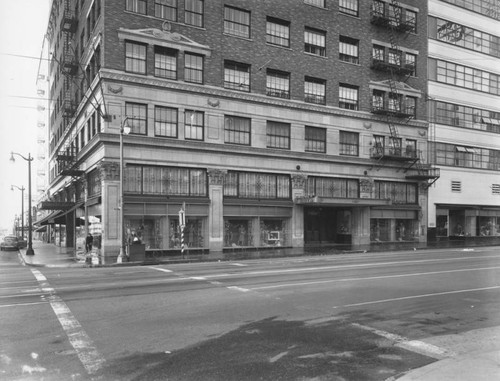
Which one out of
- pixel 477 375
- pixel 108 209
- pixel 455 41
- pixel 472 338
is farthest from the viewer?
pixel 455 41

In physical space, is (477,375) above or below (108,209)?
below

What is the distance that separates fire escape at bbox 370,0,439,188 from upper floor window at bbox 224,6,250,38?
12.7 metres

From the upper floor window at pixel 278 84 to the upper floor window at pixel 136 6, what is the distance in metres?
10.1

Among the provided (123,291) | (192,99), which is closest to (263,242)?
(192,99)

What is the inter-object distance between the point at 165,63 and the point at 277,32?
986cm

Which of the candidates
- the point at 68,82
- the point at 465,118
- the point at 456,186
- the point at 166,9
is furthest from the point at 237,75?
the point at 465,118

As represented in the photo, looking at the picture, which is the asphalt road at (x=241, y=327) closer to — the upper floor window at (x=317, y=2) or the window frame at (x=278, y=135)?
the window frame at (x=278, y=135)

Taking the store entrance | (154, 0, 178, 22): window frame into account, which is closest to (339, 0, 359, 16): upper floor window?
(154, 0, 178, 22): window frame

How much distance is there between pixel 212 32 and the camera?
3005 cm

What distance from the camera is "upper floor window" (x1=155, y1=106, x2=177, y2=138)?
28.3 meters

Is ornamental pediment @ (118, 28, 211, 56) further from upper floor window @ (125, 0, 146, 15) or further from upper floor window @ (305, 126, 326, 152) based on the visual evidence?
upper floor window @ (305, 126, 326, 152)

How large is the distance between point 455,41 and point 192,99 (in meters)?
30.3

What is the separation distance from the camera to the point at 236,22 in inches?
1236

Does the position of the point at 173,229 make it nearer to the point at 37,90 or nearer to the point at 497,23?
the point at 497,23
